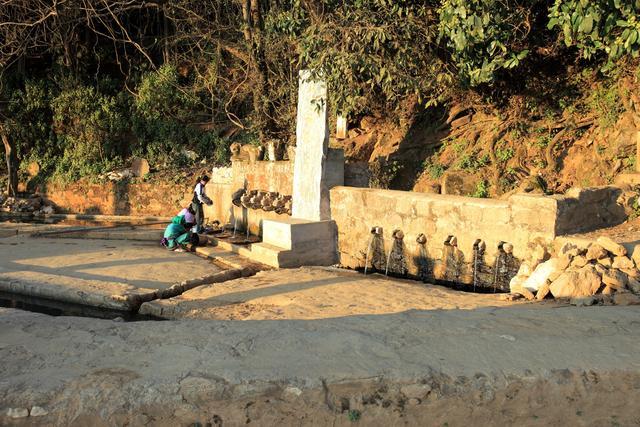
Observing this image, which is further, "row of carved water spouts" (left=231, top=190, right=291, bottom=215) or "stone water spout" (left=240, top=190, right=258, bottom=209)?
"stone water spout" (left=240, top=190, right=258, bottom=209)

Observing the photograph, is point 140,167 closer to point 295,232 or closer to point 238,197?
point 238,197

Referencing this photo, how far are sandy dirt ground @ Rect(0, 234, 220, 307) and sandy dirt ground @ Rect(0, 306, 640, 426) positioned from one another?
9.45 ft

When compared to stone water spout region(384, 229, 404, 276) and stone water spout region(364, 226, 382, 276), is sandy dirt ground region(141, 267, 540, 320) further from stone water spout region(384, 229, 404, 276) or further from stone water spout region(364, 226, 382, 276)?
stone water spout region(364, 226, 382, 276)

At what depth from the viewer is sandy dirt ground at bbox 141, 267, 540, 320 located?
557cm

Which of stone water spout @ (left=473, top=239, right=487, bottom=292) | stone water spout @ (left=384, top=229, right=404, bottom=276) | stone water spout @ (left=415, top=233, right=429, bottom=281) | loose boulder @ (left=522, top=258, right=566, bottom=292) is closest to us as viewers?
loose boulder @ (left=522, top=258, right=566, bottom=292)

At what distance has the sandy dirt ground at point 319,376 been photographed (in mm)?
2682

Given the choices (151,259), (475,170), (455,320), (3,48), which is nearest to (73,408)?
(455,320)

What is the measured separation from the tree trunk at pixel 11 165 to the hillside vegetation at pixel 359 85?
0.24ft

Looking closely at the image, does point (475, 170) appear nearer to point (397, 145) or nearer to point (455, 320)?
point (397, 145)

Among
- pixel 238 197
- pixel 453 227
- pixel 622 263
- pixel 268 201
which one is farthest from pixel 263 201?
pixel 622 263

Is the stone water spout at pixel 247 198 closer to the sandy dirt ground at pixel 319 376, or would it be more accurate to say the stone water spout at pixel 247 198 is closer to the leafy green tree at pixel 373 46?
the leafy green tree at pixel 373 46

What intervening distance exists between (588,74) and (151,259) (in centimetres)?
857

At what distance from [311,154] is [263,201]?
1.74 m

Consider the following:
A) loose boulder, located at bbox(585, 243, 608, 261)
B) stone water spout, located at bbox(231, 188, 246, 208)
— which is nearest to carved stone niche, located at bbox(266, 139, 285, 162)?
stone water spout, located at bbox(231, 188, 246, 208)
